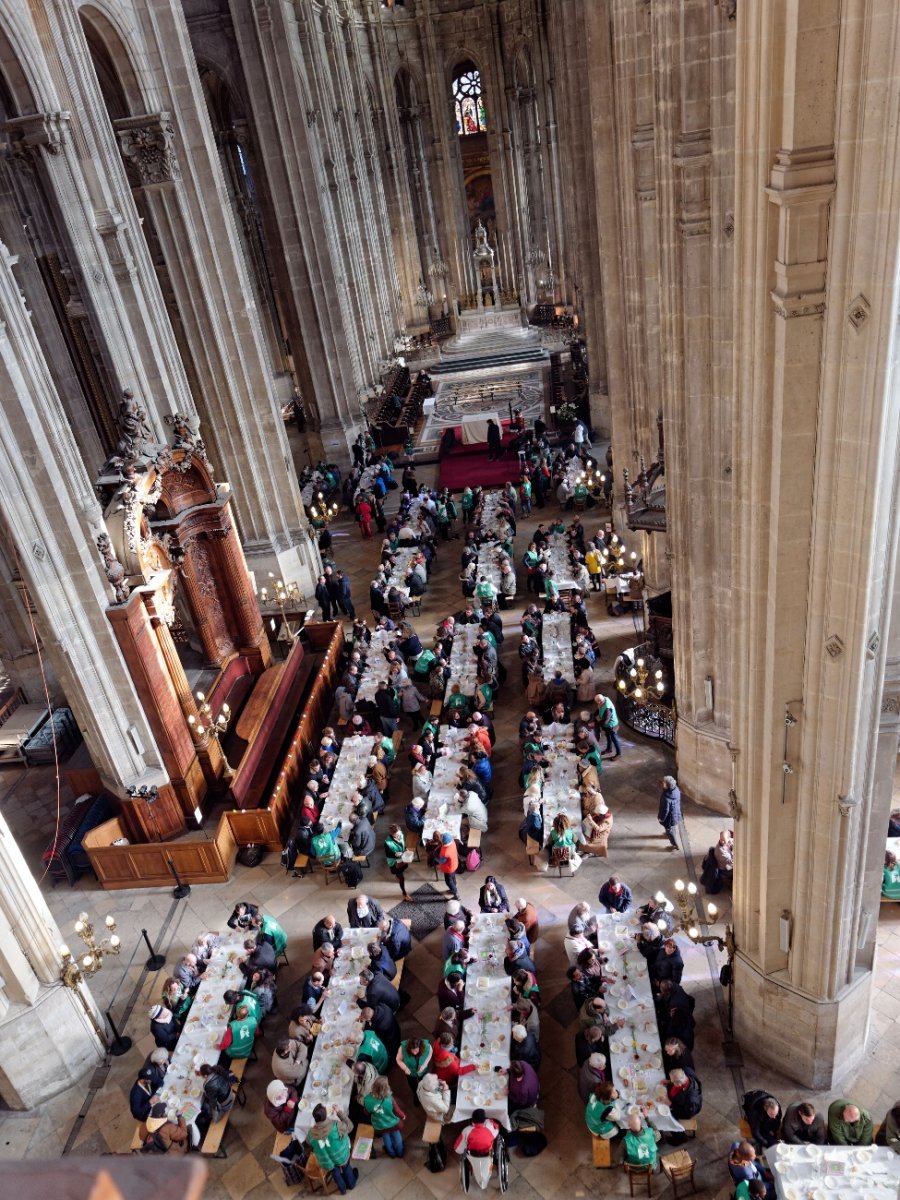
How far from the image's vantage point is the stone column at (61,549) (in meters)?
12.6

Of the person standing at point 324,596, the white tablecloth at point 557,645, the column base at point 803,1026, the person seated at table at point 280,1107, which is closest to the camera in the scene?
the column base at point 803,1026

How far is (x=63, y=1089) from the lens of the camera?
11641mm

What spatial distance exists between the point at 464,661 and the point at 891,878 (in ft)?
28.0

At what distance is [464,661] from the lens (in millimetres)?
18031

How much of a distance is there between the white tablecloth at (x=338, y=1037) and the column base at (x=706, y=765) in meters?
5.41

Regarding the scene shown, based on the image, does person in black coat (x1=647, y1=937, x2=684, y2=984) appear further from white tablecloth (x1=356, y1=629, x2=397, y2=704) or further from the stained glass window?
the stained glass window

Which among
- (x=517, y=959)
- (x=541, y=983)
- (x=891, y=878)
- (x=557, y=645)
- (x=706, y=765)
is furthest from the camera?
(x=557, y=645)

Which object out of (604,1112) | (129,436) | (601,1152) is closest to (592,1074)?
(604,1112)

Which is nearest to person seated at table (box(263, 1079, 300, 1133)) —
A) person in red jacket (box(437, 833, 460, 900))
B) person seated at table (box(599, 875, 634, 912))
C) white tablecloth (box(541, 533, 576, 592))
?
person in red jacket (box(437, 833, 460, 900))

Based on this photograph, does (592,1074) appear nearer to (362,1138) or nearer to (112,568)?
(362,1138)

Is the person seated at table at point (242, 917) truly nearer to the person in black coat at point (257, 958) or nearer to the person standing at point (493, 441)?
the person in black coat at point (257, 958)

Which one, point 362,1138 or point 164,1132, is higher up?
point 164,1132

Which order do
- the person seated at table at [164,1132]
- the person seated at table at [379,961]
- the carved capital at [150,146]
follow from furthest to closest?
the carved capital at [150,146] < the person seated at table at [379,961] < the person seated at table at [164,1132]

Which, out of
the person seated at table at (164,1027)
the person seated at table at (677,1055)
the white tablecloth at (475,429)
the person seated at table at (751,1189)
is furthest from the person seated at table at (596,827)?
the white tablecloth at (475,429)
